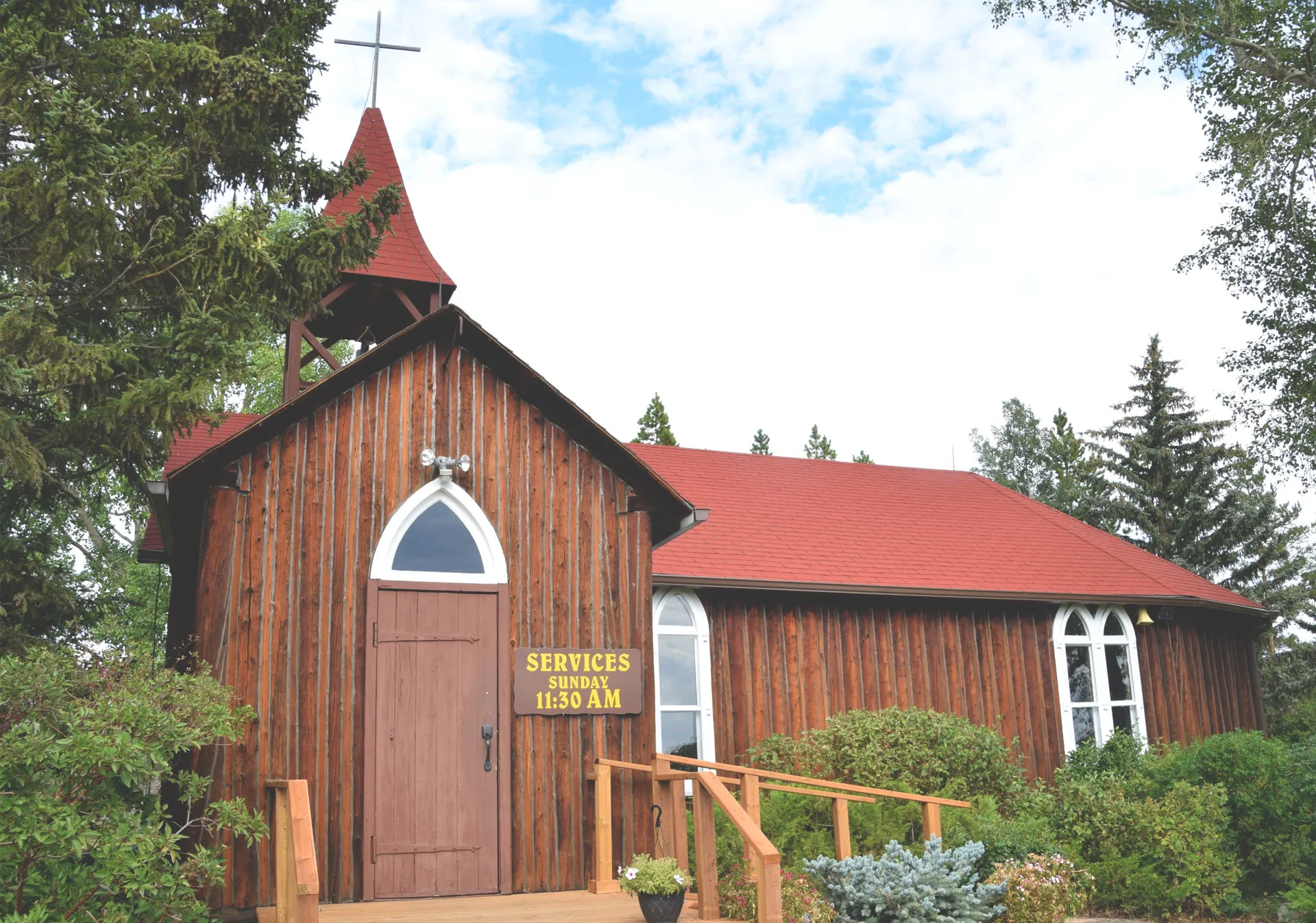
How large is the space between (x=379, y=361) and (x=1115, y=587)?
461 inches

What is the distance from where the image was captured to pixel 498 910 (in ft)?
26.8

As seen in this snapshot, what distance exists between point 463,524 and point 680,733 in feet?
17.1

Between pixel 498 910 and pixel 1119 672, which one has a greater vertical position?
pixel 1119 672

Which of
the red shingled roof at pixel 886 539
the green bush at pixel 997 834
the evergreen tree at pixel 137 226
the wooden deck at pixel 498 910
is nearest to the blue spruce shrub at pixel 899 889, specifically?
the wooden deck at pixel 498 910

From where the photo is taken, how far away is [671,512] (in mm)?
10555

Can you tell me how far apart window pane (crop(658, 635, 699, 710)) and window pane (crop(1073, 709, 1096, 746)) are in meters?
5.88

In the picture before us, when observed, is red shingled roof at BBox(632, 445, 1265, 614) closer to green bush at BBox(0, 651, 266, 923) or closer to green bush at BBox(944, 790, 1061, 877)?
green bush at BBox(944, 790, 1061, 877)

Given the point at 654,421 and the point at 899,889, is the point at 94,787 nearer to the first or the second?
the point at 899,889

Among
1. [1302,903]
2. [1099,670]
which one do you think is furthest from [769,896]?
[1099,670]

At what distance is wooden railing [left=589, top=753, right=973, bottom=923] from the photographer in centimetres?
707

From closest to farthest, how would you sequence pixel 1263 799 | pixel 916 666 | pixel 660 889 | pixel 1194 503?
pixel 660 889
pixel 1263 799
pixel 916 666
pixel 1194 503

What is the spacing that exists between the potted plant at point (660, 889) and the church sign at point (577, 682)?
88.0 inches

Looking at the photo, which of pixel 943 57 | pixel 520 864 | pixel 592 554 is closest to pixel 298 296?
pixel 592 554

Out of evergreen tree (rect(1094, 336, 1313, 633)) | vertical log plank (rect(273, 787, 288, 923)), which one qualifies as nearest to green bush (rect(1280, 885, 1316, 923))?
vertical log plank (rect(273, 787, 288, 923))
